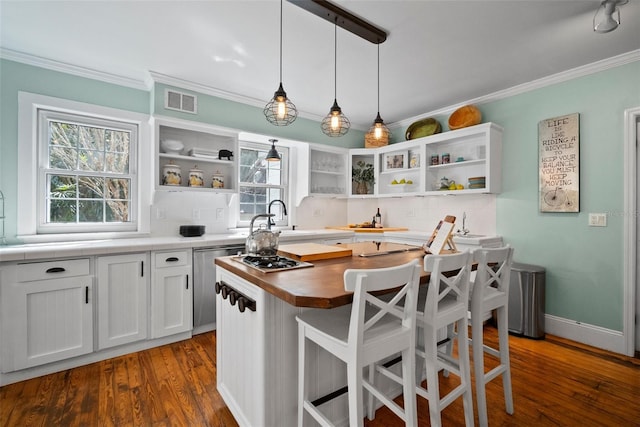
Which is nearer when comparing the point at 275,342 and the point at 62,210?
the point at 275,342

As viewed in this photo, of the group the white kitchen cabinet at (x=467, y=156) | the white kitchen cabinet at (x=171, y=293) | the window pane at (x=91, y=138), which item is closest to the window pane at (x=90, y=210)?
the window pane at (x=91, y=138)

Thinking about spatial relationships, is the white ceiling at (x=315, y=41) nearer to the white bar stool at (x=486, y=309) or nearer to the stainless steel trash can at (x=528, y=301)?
the white bar stool at (x=486, y=309)

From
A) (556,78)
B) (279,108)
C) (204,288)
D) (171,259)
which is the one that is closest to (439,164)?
(556,78)

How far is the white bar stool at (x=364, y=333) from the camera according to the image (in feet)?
3.68

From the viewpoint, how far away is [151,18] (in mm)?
2084

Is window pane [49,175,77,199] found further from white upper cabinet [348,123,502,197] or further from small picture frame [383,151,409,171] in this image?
small picture frame [383,151,409,171]

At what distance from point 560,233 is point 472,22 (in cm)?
218

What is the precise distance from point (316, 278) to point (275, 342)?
1.21 ft

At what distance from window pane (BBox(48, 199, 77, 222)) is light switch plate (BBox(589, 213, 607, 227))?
4.88 m

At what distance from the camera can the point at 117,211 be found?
10.00ft

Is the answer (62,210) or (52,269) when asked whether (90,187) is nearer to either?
(62,210)

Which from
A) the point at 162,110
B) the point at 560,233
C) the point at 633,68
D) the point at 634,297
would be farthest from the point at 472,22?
the point at 162,110

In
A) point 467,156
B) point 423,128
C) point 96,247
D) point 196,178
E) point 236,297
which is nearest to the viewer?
point 236,297

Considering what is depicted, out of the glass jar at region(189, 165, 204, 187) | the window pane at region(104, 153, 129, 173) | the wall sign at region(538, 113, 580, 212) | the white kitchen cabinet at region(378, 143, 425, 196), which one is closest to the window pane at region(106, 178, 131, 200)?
the window pane at region(104, 153, 129, 173)
